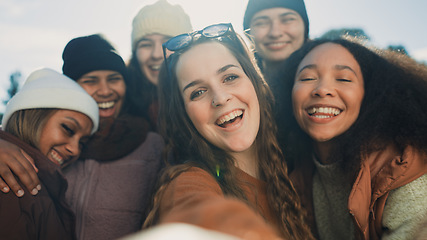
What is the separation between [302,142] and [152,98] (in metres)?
1.96

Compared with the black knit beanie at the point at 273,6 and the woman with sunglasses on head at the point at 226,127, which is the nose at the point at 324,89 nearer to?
the woman with sunglasses on head at the point at 226,127

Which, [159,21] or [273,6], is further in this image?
[159,21]

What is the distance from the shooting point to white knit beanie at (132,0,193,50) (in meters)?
4.17

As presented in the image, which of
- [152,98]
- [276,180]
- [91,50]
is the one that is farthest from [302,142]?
[91,50]

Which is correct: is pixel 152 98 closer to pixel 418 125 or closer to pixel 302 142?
pixel 302 142

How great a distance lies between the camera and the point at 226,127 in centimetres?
202

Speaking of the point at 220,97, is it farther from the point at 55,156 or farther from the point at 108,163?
the point at 55,156

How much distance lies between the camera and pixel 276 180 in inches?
81.3

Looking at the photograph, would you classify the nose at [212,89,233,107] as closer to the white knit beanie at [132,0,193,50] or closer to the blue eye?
the blue eye

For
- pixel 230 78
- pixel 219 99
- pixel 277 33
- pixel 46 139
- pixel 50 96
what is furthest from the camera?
pixel 277 33

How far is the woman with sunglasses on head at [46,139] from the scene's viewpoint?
6.19 feet

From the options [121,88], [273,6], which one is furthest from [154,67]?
[273,6]

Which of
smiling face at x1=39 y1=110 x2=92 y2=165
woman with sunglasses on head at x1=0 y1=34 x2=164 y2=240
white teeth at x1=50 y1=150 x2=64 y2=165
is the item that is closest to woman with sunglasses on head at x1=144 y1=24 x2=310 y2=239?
woman with sunglasses on head at x1=0 y1=34 x2=164 y2=240

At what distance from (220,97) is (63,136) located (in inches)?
59.4
